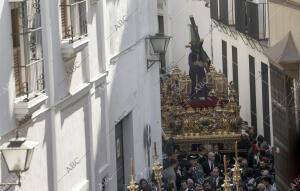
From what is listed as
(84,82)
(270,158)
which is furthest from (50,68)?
(270,158)

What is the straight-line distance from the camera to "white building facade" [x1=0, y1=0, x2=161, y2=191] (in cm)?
1460

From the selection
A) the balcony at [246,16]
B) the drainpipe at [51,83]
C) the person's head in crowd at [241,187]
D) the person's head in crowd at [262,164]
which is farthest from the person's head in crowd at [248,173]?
the balcony at [246,16]

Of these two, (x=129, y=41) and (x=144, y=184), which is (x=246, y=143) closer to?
(x=129, y=41)

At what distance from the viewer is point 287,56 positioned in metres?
18.4

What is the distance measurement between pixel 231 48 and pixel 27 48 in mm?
20496

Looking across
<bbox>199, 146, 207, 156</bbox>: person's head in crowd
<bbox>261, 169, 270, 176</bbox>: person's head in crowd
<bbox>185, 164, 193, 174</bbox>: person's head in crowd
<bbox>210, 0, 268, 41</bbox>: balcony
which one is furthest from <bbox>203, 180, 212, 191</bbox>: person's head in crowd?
<bbox>210, 0, 268, 41</bbox>: balcony

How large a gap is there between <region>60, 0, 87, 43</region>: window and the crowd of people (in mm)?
2980

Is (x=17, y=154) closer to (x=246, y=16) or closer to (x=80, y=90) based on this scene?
(x=80, y=90)

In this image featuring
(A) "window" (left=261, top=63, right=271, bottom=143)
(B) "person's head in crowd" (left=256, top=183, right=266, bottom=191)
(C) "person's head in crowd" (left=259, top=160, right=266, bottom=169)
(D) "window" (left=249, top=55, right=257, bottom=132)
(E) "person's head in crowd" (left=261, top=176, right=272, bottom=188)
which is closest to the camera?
(B) "person's head in crowd" (left=256, top=183, right=266, bottom=191)

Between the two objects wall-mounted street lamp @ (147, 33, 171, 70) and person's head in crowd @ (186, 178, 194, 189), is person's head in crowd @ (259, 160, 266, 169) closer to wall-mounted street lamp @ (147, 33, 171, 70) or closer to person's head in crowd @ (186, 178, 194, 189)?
person's head in crowd @ (186, 178, 194, 189)

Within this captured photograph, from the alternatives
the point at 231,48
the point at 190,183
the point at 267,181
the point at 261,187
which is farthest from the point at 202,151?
the point at 231,48

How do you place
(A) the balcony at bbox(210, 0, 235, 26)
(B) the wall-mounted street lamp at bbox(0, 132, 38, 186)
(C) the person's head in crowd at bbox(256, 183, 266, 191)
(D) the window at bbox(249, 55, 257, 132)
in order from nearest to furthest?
(B) the wall-mounted street lamp at bbox(0, 132, 38, 186)
(C) the person's head in crowd at bbox(256, 183, 266, 191)
(D) the window at bbox(249, 55, 257, 132)
(A) the balcony at bbox(210, 0, 235, 26)

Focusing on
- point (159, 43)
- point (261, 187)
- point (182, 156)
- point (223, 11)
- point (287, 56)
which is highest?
point (287, 56)

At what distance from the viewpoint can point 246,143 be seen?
2567 centimetres
